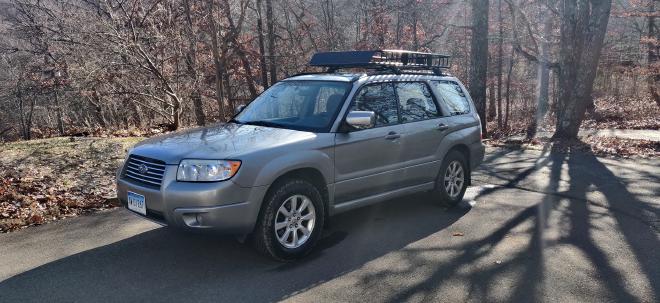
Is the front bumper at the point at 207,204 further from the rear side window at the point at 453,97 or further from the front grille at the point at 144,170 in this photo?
the rear side window at the point at 453,97

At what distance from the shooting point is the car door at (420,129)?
5715mm

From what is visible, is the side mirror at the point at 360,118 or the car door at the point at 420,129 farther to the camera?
the car door at the point at 420,129

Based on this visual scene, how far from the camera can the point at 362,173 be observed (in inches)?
203

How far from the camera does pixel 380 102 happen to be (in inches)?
217

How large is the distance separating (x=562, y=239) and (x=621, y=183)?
3.38m

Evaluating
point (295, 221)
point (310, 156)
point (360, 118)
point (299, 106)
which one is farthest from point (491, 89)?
point (295, 221)

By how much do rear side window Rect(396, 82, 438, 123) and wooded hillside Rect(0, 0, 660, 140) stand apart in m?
7.81

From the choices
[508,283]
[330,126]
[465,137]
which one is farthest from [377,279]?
[465,137]

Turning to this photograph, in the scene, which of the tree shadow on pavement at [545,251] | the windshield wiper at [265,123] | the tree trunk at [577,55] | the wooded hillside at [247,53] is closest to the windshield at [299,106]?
the windshield wiper at [265,123]

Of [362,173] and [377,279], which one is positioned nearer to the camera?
[377,279]

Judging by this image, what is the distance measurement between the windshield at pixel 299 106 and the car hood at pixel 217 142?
0.25m

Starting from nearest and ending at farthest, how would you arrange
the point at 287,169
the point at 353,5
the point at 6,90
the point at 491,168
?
the point at 287,169 < the point at 491,168 < the point at 6,90 < the point at 353,5

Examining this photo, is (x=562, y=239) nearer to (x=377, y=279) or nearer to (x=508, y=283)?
(x=508, y=283)

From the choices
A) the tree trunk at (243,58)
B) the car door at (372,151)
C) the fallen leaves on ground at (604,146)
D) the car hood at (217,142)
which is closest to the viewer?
the car hood at (217,142)
